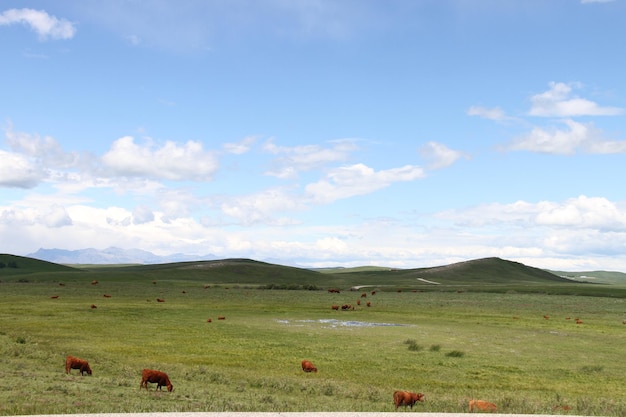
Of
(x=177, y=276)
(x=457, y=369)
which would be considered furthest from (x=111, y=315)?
(x=177, y=276)

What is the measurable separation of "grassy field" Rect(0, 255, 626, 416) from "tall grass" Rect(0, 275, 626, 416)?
0.30ft

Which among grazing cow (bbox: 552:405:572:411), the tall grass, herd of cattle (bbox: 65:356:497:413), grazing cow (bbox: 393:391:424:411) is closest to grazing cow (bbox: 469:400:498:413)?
herd of cattle (bbox: 65:356:497:413)

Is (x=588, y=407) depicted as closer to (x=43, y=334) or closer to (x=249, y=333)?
A: (x=249, y=333)

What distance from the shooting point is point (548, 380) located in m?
29.2

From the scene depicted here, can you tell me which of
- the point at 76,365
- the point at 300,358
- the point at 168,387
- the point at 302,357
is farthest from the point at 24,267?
the point at 168,387

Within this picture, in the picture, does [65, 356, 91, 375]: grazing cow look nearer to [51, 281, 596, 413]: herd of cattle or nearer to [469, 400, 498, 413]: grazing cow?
[51, 281, 596, 413]: herd of cattle

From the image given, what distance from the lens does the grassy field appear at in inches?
804

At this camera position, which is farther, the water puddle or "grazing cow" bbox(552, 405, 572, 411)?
the water puddle

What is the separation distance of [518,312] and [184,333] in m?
44.5

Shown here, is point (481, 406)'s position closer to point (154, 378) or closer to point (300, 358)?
point (154, 378)

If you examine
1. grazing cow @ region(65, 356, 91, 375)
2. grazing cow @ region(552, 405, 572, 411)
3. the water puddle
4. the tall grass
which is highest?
grazing cow @ region(65, 356, 91, 375)

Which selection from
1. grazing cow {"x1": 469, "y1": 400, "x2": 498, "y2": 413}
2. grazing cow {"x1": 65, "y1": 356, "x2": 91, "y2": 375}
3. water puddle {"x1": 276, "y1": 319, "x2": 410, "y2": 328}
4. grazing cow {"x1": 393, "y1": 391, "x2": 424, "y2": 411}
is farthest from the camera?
water puddle {"x1": 276, "y1": 319, "x2": 410, "y2": 328}

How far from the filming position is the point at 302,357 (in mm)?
34594

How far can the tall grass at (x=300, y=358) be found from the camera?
20359 mm
